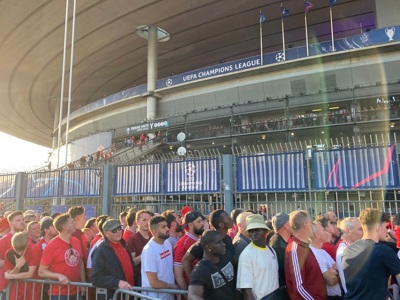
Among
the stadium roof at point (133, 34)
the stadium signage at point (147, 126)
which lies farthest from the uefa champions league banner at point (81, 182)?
the stadium roof at point (133, 34)

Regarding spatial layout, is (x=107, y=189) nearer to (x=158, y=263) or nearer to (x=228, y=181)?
(x=228, y=181)

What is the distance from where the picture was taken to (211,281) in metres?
3.17

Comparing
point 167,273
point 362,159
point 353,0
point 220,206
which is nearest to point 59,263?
point 167,273

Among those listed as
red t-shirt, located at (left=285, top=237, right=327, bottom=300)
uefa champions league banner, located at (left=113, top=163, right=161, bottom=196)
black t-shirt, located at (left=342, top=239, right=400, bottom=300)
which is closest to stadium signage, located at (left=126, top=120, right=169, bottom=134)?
uefa champions league banner, located at (left=113, top=163, right=161, bottom=196)

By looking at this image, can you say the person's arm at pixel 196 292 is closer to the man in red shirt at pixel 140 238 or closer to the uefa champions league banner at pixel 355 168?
the man in red shirt at pixel 140 238

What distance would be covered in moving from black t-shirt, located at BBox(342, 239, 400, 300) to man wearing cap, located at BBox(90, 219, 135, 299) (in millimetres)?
2216

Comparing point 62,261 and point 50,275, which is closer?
point 50,275

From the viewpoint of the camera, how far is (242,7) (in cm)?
2725

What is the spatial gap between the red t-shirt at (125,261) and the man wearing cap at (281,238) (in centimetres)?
167

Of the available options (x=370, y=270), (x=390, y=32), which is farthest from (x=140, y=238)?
(x=390, y=32)

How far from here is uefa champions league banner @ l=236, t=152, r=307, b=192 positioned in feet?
26.3

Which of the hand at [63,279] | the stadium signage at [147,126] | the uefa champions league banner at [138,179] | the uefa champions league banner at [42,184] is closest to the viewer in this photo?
the hand at [63,279]

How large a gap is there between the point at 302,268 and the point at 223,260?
737 millimetres

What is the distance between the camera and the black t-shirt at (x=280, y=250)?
11.7 feet
